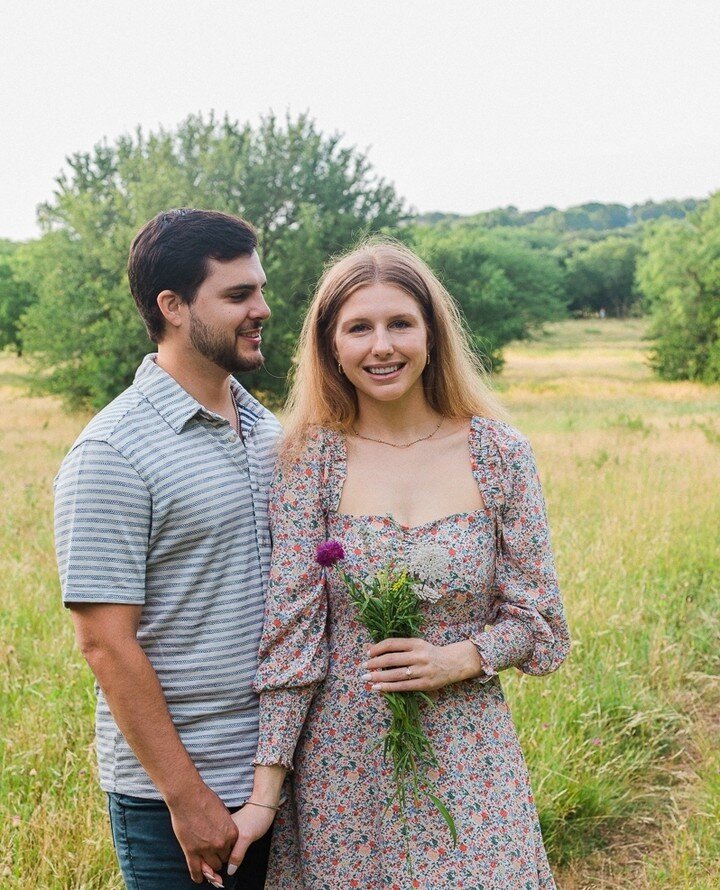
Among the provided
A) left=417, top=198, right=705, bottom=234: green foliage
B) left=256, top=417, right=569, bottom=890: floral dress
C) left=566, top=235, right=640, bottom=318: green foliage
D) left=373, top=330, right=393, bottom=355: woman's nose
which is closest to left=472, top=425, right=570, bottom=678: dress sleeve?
left=256, top=417, right=569, bottom=890: floral dress

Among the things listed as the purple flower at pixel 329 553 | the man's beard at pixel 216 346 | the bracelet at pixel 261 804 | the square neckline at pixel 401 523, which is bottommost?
the bracelet at pixel 261 804

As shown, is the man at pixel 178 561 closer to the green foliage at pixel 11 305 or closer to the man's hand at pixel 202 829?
the man's hand at pixel 202 829

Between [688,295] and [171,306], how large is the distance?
40.8m

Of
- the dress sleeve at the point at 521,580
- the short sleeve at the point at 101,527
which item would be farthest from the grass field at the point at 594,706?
the short sleeve at the point at 101,527

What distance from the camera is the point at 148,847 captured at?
211 cm

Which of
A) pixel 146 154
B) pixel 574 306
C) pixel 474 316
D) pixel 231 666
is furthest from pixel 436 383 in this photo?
pixel 574 306

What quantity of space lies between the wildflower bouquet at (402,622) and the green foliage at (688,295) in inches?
1523

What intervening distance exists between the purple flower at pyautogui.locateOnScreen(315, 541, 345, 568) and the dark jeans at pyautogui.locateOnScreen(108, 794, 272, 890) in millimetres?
628

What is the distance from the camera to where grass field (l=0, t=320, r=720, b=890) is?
132 inches

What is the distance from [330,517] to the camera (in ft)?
7.36

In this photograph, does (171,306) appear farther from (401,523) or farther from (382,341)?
(401,523)

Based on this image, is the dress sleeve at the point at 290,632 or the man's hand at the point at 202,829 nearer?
the man's hand at the point at 202,829

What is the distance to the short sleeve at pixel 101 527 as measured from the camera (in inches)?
76.2

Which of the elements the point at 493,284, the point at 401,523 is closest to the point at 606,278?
the point at 493,284
